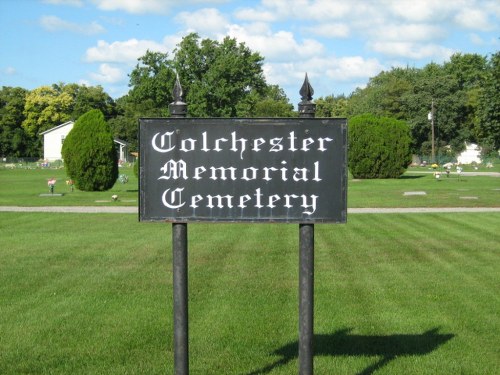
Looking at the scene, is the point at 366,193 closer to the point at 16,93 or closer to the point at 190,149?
the point at 190,149

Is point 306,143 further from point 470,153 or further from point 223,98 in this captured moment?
point 470,153

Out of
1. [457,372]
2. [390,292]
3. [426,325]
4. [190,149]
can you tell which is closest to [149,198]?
[190,149]

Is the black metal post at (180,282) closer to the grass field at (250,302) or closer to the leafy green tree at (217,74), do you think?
the grass field at (250,302)

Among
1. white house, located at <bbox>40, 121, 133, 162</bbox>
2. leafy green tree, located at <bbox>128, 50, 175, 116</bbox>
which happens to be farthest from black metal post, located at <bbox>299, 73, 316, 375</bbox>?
white house, located at <bbox>40, 121, 133, 162</bbox>

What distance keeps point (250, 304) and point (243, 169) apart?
4176 millimetres

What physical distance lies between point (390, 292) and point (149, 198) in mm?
5512

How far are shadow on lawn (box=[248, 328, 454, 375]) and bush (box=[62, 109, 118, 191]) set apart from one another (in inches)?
1028

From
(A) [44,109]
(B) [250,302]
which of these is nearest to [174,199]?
(B) [250,302]

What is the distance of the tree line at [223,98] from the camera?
85.6 metres

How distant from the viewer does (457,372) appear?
6.75m

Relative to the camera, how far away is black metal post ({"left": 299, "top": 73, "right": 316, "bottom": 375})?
561 centimetres

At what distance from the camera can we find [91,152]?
33031mm

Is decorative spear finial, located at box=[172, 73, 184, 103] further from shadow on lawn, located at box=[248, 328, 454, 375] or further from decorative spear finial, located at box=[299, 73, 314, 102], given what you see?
shadow on lawn, located at box=[248, 328, 454, 375]

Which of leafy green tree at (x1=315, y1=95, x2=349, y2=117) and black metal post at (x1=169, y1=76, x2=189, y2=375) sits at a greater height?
leafy green tree at (x1=315, y1=95, x2=349, y2=117)
